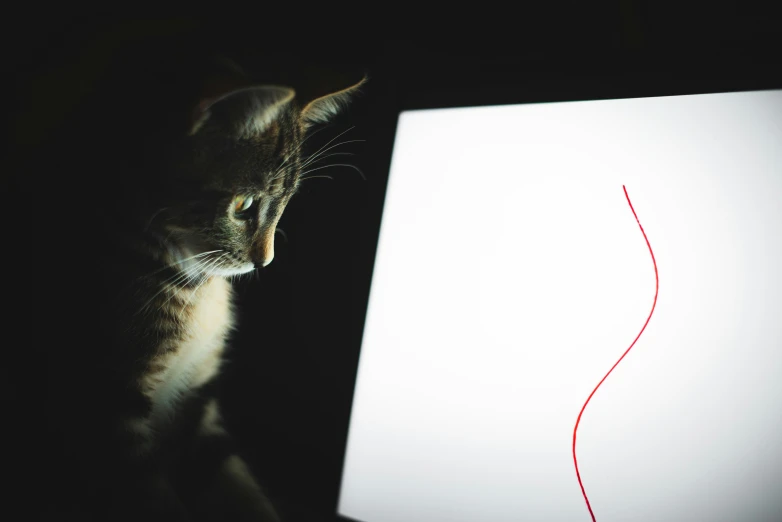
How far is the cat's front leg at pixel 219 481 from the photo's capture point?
53 centimetres

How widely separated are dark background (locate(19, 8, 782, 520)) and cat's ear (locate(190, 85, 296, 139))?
93mm

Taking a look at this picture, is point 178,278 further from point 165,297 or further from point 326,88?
point 326,88

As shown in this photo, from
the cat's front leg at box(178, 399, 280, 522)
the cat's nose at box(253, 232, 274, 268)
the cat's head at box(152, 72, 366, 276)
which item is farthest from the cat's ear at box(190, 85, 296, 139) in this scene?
the cat's front leg at box(178, 399, 280, 522)

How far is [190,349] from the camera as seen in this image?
1.81 feet

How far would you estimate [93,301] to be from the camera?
50cm

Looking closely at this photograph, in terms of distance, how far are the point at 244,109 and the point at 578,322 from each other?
47 cm

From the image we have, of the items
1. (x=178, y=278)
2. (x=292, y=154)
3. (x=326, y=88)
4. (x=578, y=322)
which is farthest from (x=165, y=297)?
(x=578, y=322)

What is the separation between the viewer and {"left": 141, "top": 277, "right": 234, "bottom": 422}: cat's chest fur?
1.71ft

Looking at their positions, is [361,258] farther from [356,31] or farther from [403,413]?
[356,31]

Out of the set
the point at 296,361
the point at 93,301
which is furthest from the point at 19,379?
the point at 296,361

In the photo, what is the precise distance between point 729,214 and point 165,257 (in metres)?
0.65

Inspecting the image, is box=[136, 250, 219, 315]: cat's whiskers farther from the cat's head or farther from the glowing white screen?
the glowing white screen

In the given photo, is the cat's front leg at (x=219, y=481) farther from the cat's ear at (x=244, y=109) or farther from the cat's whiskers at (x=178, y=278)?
the cat's ear at (x=244, y=109)

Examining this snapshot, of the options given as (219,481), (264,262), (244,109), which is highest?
(244,109)
